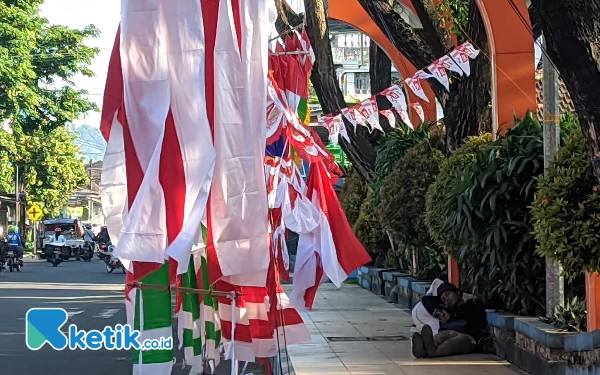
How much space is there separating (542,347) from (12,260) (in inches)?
1008

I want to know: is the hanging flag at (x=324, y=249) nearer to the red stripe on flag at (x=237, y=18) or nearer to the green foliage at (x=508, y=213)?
the red stripe on flag at (x=237, y=18)

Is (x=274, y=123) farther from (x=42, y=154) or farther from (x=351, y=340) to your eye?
(x=42, y=154)

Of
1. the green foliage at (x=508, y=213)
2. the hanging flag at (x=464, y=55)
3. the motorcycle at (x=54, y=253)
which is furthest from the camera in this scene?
the motorcycle at (x=54, y=253)

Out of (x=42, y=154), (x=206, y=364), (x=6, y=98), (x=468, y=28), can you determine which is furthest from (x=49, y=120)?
(x=206, y=364)

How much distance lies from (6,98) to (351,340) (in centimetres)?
2525

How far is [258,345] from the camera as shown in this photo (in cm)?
580

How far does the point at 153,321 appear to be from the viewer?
4.81 metres

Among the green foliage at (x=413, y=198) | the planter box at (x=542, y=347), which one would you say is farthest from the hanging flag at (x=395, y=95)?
the planter box at (x=542, y=347)

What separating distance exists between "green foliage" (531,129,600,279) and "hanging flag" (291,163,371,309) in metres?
1.55

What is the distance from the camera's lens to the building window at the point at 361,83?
189 ft

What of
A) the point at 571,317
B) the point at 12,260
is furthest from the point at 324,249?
the point at 12,260

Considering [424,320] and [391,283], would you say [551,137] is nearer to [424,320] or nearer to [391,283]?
[424,320]

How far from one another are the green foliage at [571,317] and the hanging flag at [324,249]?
2243mm

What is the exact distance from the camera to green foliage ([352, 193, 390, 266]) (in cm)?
1952
